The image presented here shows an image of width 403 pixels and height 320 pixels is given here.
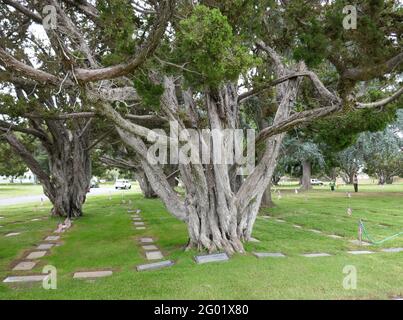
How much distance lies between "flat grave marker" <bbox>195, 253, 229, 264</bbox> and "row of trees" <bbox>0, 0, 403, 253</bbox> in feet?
1.09

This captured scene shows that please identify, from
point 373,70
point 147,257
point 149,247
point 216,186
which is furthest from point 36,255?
point 373,70

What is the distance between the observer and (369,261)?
22.0 ft

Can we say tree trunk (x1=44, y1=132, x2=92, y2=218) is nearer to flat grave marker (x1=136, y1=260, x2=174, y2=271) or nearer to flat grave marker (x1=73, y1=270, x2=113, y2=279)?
flat grave marker (x1=73, y1=270, x2=113, y2=279)

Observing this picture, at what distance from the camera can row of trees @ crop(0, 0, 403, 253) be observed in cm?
510

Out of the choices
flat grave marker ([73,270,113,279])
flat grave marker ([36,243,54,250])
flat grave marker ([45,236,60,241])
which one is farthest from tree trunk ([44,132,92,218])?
flat grave marker ([73,270,113,279])

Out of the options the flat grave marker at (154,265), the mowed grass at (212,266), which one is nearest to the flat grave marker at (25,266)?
the mowed grass at (212,266)

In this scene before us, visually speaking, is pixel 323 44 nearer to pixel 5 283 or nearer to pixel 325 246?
pixel 325 246

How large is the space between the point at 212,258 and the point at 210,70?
375 centimetres

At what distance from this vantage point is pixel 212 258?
7.10m

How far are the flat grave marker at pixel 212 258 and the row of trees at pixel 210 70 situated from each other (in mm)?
332

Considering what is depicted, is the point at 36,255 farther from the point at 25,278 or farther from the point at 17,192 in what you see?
the point at 17,192

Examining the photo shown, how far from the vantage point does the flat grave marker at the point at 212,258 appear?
6.95m

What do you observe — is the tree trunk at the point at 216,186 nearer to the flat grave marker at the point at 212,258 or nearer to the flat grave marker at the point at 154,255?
the flat grave marker at the point at 212,258

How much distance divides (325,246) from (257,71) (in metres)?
4.47
